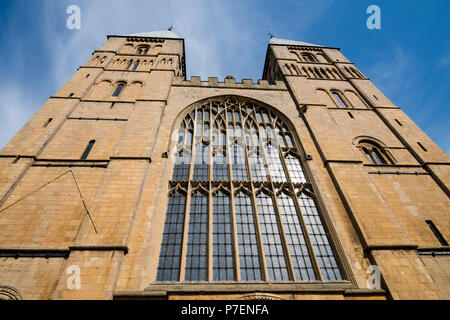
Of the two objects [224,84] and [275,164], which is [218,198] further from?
[224,84]

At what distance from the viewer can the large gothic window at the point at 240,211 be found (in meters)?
7.05

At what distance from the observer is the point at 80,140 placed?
10.5 meters

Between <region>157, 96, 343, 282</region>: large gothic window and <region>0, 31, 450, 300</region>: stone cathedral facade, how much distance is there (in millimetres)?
48

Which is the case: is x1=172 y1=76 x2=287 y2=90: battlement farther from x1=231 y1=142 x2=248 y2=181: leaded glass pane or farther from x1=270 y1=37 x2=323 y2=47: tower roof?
x1=270 y1=37 x2=323 y2=47: tower roof

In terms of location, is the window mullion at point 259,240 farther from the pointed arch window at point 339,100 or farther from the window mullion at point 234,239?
the pointed arch window at point 339,100

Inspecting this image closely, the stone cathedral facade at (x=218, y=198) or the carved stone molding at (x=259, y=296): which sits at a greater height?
the stone cathedral facade at (x=218, y=198)

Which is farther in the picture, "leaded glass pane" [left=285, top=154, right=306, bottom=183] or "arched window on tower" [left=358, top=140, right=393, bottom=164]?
"arched window on tower" [left=358, top=140, right=393, bottom=164]

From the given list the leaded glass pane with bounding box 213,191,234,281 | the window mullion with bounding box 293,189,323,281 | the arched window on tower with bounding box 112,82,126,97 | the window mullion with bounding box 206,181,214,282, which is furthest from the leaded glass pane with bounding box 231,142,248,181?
the arched window on tower with bounding box 112,82,126,97

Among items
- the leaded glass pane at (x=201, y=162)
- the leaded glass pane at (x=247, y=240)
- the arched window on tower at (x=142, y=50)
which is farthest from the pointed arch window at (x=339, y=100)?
the arched window on tower at (x=142, y=50)

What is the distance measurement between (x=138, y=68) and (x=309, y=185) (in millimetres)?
14485

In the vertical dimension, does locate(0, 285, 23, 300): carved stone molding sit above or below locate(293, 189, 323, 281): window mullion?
below

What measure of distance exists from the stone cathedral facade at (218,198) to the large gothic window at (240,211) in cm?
5

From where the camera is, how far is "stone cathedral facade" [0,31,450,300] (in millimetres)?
6320
